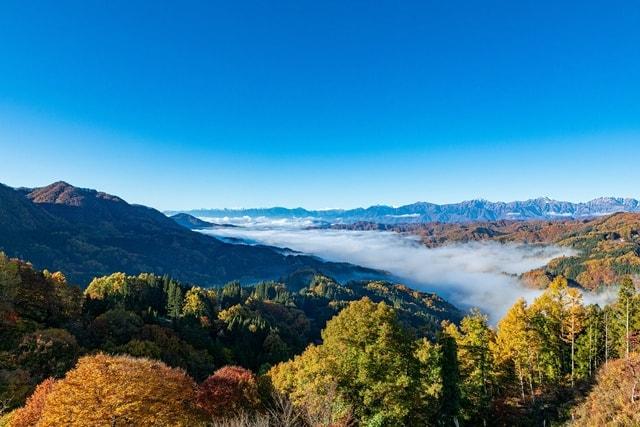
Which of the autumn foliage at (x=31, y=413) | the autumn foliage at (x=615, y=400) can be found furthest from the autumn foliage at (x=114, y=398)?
the autumn foliage at (x=615, y=400)

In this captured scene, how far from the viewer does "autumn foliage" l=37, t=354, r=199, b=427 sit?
96.6 feet

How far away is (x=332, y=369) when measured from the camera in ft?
127

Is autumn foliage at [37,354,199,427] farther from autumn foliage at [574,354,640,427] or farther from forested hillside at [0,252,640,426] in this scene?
autumn foliage at [574,354,640,427]

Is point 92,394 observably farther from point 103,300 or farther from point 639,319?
point 103,300

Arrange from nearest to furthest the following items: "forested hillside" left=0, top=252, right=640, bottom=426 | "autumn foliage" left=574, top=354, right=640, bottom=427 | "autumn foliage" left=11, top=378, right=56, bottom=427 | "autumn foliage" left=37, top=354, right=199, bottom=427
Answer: "autumn foliage" left=37, top=354, right=199, bottom=427 → "forested hillside" left=0, top=252, right=640, bottom=426 → "autumn foliage" left=11, top=378, right=56, bottom=427 → "autumn foliage" left=574, top=354, right=640, bottom=427

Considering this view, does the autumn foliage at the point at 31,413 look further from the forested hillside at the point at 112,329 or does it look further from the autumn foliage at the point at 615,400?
the autumn foliage at the point at 615,400

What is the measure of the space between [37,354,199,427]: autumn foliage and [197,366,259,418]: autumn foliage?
5.62 m

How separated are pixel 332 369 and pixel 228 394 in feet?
42.8

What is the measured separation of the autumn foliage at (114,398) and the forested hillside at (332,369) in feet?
0.31

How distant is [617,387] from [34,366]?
7319cm

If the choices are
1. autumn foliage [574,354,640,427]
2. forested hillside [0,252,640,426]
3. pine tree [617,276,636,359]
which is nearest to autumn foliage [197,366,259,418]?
forested hillside [0,252,640,426]

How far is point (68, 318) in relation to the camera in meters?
87.7

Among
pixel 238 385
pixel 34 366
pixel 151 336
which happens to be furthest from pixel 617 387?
pixel 151 336

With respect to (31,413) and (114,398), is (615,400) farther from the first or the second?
(31,413)
